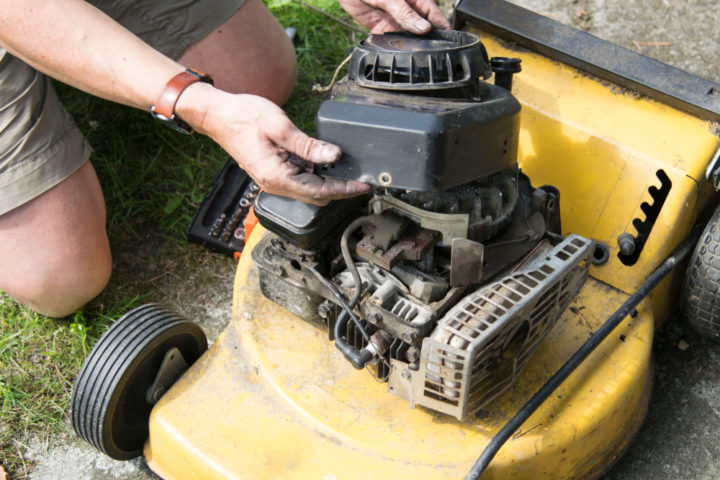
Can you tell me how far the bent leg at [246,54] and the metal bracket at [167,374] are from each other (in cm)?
92

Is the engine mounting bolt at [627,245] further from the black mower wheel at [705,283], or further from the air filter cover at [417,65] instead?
the air filter cover at [417,65]

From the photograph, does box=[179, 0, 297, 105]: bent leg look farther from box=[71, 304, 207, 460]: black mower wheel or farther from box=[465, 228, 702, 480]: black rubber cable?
box=[465, 228, 702, 480]: black rubber cable

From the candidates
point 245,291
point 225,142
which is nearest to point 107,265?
point 245,291

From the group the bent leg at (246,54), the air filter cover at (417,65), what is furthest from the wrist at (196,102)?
the bent leg at (246,54)

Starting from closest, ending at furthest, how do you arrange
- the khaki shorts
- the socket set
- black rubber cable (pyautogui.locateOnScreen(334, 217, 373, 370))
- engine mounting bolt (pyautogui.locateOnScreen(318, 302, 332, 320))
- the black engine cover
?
1. the black engine cover
2. black rubber cable (pyautogui.locateOnScreen(334, 217, 373, 370))
3. engine mounting bolt (pyautogui.locateOnScreen(318, 302, 332, 320))
4. the khaki shorts
5. the socket set

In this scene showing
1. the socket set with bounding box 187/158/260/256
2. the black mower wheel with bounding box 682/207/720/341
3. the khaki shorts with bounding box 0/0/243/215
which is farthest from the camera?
the socket set with bounding box 187/158/260/256

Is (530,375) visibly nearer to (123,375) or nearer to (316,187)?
(316,187)

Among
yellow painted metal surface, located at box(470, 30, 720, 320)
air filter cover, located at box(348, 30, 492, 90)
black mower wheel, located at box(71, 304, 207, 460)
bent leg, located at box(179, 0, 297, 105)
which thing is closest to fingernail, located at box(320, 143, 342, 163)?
air filter cover, located at box(348, 30, 492, 90)

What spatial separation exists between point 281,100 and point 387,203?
1.12m

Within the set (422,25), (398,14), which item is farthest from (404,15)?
(422,25)

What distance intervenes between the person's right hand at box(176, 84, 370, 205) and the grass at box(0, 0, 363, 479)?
2.56 feet

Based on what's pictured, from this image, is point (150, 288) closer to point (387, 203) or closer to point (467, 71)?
point (387, 203)

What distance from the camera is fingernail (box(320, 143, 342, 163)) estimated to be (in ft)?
3.85

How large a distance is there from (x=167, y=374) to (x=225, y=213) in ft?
2.21
